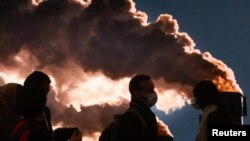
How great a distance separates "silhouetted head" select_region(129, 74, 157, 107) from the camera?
260 inches

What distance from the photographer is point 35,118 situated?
4461 millimetres

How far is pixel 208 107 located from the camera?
21.1ft

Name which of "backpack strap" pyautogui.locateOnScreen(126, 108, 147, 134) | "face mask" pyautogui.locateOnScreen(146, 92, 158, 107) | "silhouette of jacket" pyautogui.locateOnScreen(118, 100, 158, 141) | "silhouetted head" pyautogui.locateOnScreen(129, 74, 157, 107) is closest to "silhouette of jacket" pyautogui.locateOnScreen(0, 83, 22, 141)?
"silhouette of jacket" pyautogui.locateOnScreen(118, 100, 158, 141)

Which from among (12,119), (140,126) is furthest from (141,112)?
(12,119)

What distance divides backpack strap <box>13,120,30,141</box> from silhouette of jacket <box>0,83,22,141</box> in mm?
1518

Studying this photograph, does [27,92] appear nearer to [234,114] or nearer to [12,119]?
[12,119]

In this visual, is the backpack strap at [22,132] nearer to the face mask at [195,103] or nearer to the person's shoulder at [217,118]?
the person's shoulder at [217,118]

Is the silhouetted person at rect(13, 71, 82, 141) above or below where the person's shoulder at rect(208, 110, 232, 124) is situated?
below

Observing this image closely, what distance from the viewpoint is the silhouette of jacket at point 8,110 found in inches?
234

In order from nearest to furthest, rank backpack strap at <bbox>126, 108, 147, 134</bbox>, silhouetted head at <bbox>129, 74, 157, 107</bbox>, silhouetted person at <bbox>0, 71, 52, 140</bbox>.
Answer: silhouetted person at <bbox>0, 71, 52, 140</bbox>
backpack strap at <bbox>126, 108, 147, 134</bbox>
silhouetted head at <bbox>129, 74, 157, 107</bbox>

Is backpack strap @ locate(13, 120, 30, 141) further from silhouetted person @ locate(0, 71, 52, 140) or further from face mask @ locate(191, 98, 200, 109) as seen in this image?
face mask @ locate(191, 98, 200, 109)

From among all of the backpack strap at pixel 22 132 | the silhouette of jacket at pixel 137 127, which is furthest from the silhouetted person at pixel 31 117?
the silhouette of jacket at pixel 137 127

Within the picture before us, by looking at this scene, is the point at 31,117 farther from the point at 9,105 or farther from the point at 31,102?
the point at 9,105

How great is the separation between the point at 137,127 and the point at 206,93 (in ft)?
3.60
